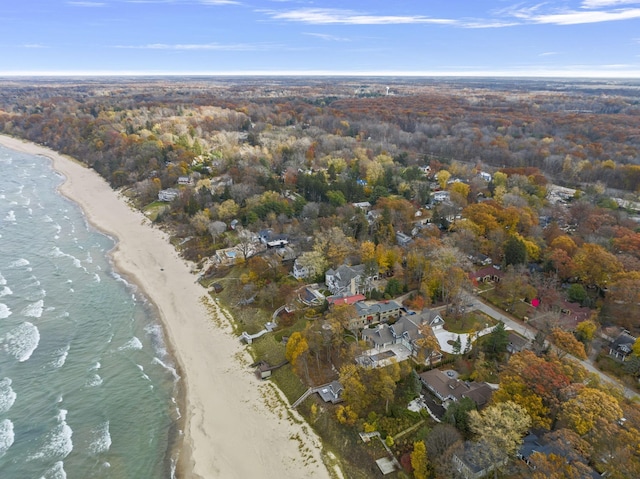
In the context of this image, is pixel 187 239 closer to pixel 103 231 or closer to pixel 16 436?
pixel 103 231

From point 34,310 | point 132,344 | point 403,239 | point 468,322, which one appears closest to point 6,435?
point 132,344

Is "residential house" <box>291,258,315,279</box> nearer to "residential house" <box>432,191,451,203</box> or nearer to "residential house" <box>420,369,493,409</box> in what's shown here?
"residential house" <box>420,369,493,409</box>

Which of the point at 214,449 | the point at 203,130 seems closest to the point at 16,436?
the point at 214,449

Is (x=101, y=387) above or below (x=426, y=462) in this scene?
below

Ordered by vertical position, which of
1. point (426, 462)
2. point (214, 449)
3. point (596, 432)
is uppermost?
point (596, 432)

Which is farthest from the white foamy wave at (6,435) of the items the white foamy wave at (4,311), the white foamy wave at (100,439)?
the white foamy wave at (4,311)

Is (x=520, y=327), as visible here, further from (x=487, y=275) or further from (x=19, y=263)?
(x=19, y=263)

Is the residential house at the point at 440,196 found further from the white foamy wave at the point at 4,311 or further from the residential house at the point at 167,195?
the white foamy wave at the point at 4,311

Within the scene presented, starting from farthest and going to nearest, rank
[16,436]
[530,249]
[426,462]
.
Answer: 1. [530,249]
2. [16,436]
3. [426,462]
